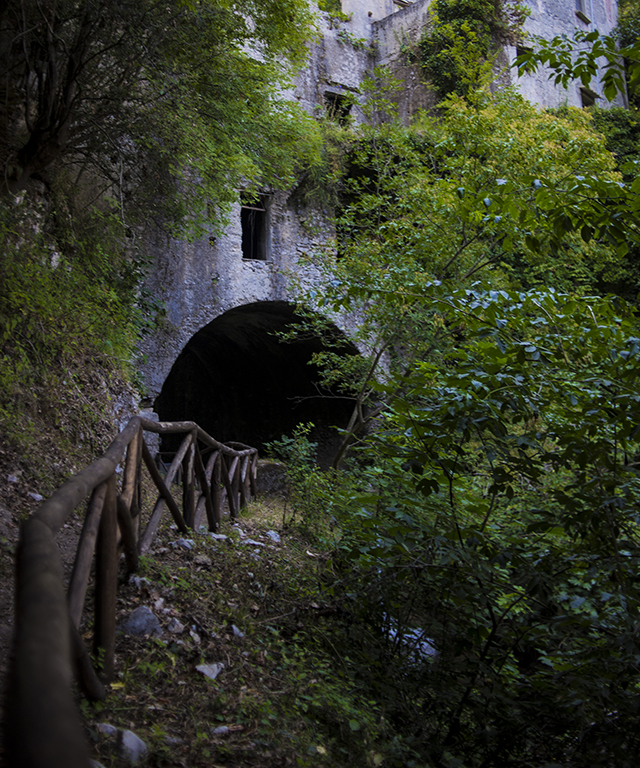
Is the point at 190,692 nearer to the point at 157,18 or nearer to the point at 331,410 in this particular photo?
the point at 157,18

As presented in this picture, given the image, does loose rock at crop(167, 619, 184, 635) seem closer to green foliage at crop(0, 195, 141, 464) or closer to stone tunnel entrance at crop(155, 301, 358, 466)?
green foliage at crop(0, 195, 141, 464)

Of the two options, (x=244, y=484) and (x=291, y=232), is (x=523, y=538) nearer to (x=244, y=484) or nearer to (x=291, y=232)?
(x=244, y=484)

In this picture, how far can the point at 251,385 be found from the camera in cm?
1362

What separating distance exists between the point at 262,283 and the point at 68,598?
8.91 m

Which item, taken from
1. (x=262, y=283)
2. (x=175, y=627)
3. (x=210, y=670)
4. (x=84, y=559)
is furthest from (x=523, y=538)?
(x=262, y=283)

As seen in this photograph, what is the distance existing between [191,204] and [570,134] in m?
6.18

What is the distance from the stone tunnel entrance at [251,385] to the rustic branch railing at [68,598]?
26.9ft

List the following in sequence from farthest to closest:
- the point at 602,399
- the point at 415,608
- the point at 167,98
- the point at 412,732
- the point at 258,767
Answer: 1. the point at 167,98
2. the point at 415,608
3. the point at 412,732
4. the point at 602,399
5. the point at 258,767

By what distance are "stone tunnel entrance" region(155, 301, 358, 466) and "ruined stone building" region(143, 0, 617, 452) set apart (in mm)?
27

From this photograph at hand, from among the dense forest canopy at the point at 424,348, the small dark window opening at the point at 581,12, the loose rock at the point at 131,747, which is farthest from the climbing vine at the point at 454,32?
the loose rock at the point at 131,747

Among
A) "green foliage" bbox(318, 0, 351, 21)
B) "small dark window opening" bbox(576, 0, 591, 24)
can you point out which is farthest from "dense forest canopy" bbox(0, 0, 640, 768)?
"small dark window opening" bbox(576, 0, 591, 24)

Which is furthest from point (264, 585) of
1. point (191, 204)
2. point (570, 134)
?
point (570, 134)

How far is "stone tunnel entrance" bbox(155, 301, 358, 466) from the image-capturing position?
483 inches

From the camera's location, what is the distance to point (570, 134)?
908cm
